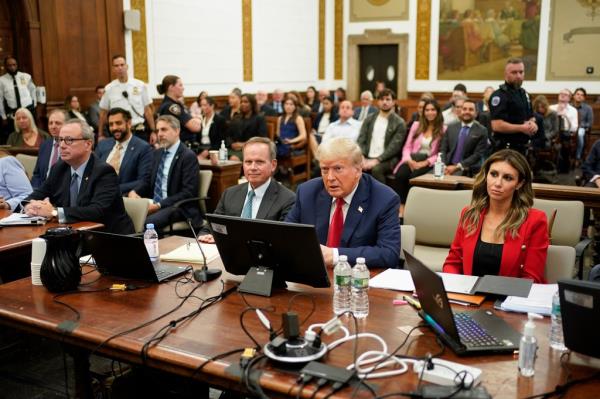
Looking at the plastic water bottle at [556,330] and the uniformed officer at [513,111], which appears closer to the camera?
the plastic water bottle at [556,330]

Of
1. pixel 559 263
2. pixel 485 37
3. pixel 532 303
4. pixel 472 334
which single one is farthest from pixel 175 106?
pixel 485 37

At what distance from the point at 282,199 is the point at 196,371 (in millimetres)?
1792

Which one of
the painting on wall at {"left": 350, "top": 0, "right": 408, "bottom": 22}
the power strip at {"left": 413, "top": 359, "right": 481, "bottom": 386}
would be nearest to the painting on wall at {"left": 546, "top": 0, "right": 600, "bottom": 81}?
the painting on wall at {"left": 350, "top": 0, "right": 408, "bottom": 22}

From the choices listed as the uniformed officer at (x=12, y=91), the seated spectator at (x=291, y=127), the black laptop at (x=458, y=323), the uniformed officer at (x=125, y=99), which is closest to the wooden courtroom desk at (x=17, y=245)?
the black laptop at (x=458, y=323)

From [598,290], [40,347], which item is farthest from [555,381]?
[40,347]

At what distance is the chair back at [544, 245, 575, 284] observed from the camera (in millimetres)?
2861

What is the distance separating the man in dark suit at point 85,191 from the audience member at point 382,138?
4004mm

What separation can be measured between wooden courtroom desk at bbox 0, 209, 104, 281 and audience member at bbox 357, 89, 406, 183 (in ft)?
14.5

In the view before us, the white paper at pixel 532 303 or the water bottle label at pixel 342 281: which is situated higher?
the water bottle label at pixel 342 281

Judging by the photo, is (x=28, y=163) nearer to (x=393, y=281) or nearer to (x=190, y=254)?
(x=190, y=254)

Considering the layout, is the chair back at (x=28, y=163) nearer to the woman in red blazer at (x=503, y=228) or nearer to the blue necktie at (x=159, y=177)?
the blue necktie at (x=159, y=177)

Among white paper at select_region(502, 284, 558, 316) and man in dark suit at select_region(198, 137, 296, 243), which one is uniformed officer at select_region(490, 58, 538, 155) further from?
white paper at select_region(502, 284, 558, 316)

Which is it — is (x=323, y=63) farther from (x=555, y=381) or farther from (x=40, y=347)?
(x=555, y=381)

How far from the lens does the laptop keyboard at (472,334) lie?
1940 millimetres
